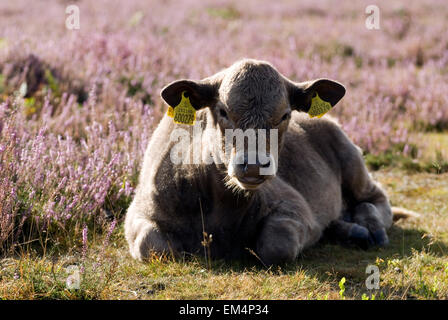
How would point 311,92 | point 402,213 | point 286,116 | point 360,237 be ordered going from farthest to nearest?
point 402,213, point 360,237, point 311,92, point 286,116

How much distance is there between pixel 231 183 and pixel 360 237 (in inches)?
75.1

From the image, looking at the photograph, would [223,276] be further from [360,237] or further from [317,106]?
[360,237]

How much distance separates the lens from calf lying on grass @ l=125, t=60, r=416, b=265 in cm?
520

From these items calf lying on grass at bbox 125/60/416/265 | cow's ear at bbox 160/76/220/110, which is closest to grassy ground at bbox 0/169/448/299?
calf lying on grass at bbox 125/60/416/265

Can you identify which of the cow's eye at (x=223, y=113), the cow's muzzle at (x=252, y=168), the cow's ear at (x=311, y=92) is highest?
the cow's ear at (x=311, y=92)

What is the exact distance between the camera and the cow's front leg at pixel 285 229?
223 inches

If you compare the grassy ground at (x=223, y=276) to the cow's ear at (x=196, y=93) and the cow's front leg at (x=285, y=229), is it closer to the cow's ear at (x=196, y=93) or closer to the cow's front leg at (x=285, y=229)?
→ the cow's front leg at (x=285, y=229)

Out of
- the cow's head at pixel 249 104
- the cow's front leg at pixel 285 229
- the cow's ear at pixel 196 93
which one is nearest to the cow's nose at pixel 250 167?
the cow's head at pixel 249 104

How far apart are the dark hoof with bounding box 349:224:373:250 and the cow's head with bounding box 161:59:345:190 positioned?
164 centimetres

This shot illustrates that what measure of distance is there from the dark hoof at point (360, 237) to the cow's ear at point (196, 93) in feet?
7.52

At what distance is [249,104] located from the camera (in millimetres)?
5180

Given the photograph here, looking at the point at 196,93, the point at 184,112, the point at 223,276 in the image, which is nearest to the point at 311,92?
the point at 196,93

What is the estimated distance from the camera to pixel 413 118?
11852mm
